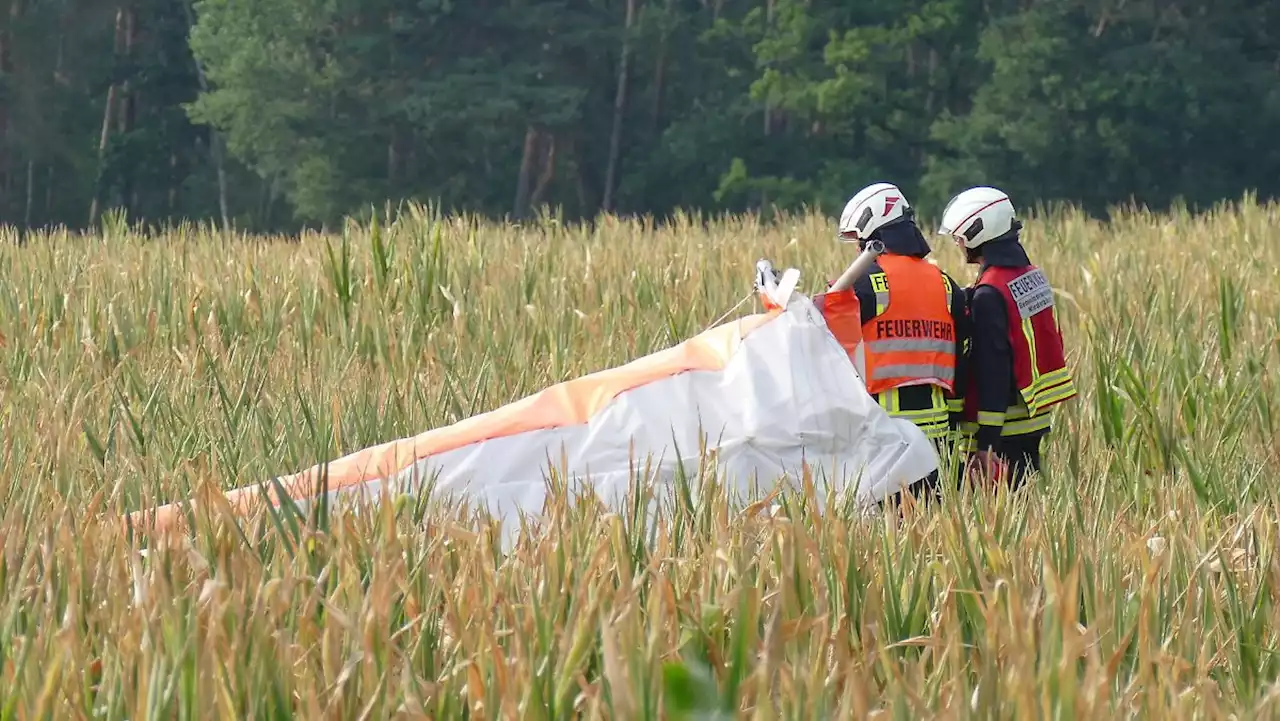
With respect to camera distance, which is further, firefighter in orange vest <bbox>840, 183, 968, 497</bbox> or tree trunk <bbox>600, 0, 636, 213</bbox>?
tree trunk <bbox>600, 0, 636, 213</bbox>

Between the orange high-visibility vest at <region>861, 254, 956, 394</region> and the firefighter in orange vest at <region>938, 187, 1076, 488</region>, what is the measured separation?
13 cm

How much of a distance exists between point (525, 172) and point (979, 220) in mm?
25070

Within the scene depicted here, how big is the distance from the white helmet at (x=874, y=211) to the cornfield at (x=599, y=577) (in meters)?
0.71

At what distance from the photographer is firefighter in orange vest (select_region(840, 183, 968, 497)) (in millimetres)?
4273

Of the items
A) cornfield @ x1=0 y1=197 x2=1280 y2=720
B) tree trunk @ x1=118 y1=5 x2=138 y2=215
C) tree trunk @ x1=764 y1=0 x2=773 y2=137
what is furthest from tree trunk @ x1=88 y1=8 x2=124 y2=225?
cornfield @ x1=0 y1=197 x2=1280 y2=720

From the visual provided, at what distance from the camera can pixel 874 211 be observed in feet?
14.4

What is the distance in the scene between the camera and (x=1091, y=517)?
10.4 ft

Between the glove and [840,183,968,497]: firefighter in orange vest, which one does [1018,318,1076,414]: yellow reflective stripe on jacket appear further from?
the glove

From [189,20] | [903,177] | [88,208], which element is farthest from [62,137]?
[903,177]

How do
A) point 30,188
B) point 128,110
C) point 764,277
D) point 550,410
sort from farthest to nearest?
point 128,110
point 30,188
point 764,277
point 550,410

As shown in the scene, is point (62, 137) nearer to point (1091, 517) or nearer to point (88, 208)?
point (88, 208)

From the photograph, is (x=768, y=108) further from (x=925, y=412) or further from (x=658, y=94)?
(x=925, y=412)

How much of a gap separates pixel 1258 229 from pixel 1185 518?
6.73 metres

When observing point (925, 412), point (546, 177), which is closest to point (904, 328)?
point (925, 412)
